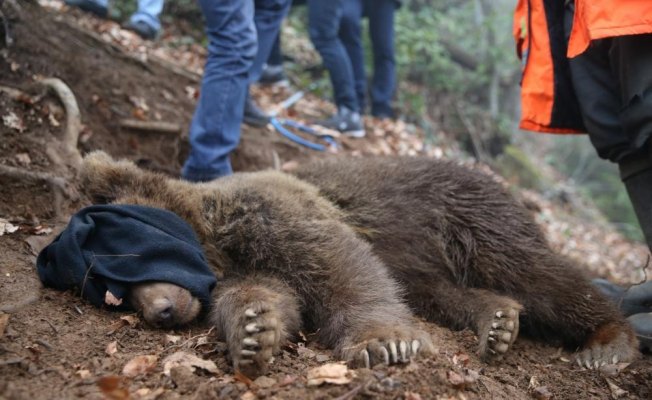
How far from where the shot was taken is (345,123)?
860 centimetres

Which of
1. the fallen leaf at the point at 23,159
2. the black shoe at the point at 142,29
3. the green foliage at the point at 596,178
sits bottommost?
the green foliage at the point at 596,178

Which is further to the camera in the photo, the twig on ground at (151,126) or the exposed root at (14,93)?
the twig on ground at (151,126)

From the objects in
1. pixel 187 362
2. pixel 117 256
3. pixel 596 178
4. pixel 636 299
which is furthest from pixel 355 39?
pixel 596 178

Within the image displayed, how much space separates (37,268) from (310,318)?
1718mm

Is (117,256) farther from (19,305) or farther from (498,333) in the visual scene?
(498,333)

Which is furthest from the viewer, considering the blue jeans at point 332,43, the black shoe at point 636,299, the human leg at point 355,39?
the human leg at point 355,39

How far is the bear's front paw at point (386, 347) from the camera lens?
2.77 m

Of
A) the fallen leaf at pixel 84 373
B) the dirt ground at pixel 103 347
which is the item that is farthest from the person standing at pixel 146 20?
the fallen leaf at pixel 84 373

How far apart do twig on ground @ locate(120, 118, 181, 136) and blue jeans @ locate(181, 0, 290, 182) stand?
1.19 m

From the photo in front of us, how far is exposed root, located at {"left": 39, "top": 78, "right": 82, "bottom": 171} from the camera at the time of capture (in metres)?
4.92

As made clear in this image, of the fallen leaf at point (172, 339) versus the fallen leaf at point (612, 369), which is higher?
the fallen leaf at point (612, 369)

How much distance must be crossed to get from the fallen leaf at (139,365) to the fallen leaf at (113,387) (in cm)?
10

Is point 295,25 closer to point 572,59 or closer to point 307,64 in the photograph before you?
point 307,64

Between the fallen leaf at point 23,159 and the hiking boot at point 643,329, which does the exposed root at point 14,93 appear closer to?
the fallen leaf at point 23,159
